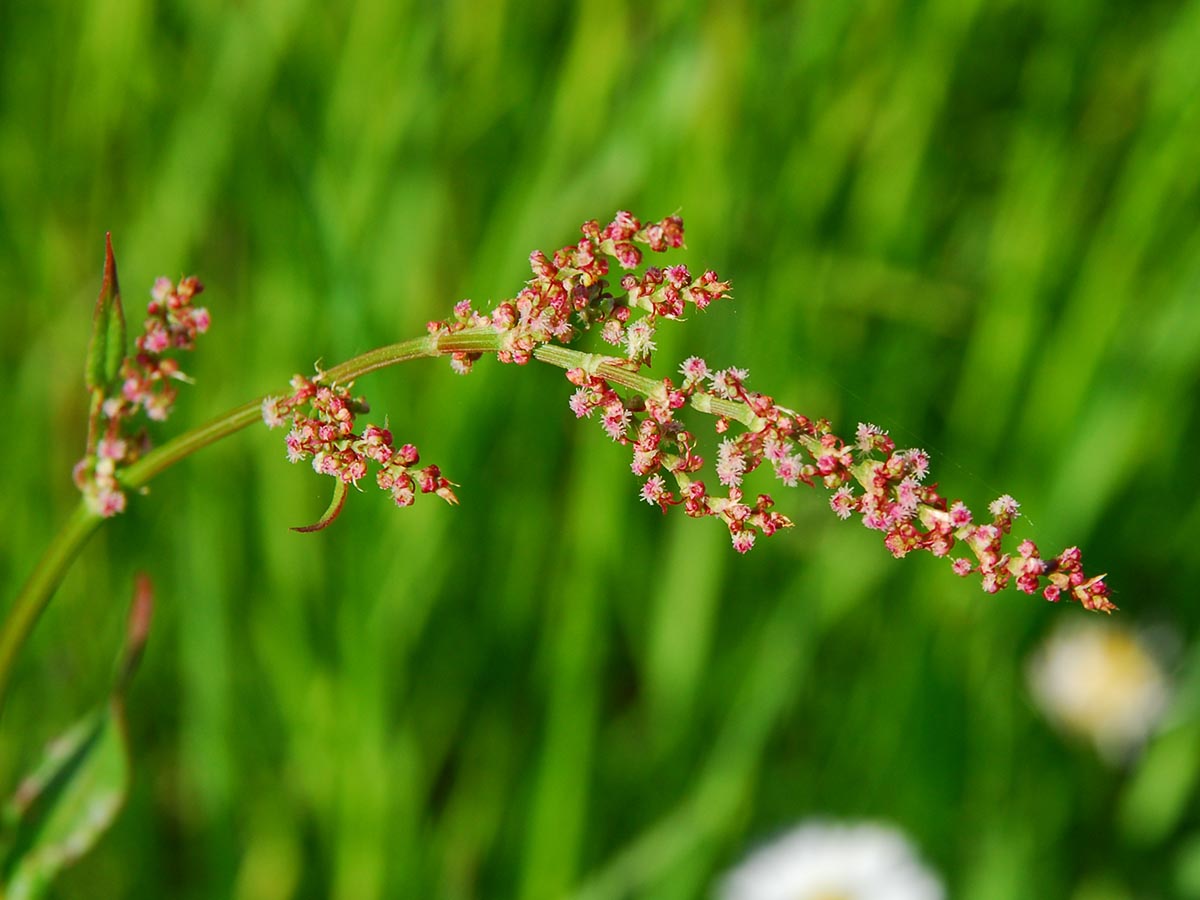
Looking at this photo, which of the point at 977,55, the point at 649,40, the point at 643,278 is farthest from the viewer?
the point at 977,55

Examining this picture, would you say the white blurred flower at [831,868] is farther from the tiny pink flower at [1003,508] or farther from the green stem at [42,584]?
the green stem at [42,584]

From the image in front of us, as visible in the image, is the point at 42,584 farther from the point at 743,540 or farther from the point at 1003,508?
the point at 1003,508

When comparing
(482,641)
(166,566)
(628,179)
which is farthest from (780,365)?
(166,566)

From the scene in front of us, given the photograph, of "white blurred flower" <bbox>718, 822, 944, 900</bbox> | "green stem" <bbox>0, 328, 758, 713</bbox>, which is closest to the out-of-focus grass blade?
"green stem" <bbox>0, 328, 758, 713</bbox>

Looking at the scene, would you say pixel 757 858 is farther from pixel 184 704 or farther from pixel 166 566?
pixel 166 566

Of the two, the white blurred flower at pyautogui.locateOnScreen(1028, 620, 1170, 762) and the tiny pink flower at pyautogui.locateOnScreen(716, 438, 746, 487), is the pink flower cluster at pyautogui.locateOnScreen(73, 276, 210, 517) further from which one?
the white blurred flower at pyautogui.locateOnScreen(1028, 620, 1170, 762)

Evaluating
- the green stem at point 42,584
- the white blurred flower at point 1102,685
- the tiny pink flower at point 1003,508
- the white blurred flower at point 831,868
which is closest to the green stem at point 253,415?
the green stem at point 42,584
